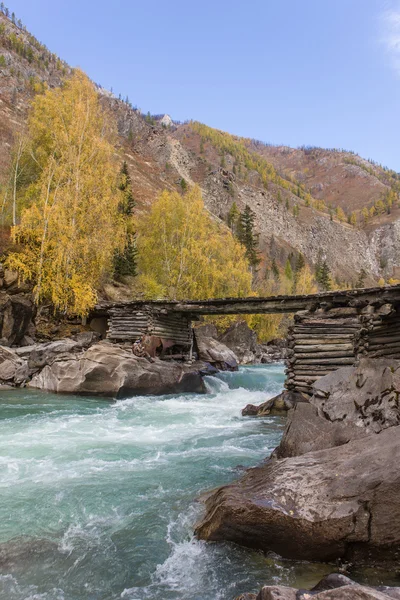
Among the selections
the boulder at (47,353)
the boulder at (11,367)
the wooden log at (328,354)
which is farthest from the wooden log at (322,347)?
the boulder at (11,367)

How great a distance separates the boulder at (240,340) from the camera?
35094 millimetres

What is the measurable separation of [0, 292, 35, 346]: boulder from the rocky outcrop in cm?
1699

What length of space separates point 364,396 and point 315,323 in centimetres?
679

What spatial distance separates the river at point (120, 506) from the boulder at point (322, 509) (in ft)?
0.60

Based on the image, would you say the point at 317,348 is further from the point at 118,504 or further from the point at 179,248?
the point at 179,248

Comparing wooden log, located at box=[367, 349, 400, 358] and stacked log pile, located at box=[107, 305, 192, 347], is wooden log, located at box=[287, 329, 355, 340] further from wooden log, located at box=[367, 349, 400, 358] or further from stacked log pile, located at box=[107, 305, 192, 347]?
stacked log pile, located at box=[107, 305, 192, 347]

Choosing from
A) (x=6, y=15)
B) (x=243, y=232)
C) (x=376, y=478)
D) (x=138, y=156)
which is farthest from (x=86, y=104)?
(x=6, y=15)

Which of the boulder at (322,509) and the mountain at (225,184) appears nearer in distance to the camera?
the boulder at (322,509)

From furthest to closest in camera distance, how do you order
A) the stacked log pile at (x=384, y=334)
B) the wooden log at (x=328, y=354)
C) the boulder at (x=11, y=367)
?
1. the boulder at (x=11, y=367)
2. the wooden log at (x=328, y=354)
3. the stacked log pile at (x=384, y=334)

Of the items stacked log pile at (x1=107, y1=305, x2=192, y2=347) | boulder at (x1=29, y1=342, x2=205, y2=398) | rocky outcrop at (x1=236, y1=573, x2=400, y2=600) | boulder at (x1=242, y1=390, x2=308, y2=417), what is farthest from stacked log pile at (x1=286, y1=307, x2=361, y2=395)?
rocky outcrop at (x1=236, y1=573, x2=400, y2=600)

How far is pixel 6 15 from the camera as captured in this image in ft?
443

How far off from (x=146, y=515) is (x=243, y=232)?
56.7 meters

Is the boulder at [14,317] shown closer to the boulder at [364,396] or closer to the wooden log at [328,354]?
the wooden log at [328,354]

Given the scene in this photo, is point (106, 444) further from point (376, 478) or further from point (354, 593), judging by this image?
point (354, 593)
